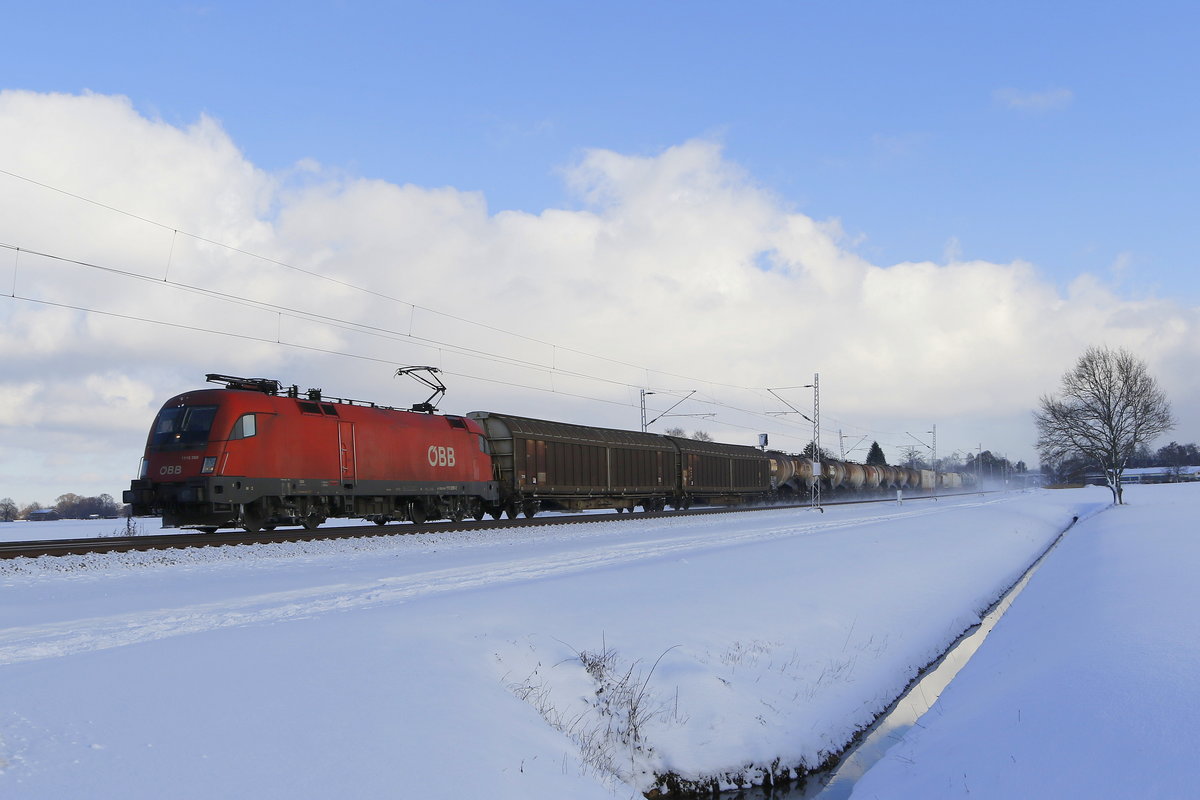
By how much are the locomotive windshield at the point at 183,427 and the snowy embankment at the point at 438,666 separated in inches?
148

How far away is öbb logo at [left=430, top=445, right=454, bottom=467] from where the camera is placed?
27.7m

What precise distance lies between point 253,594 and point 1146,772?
37.9 ft

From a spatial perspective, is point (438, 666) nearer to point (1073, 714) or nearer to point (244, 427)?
point (1073, 714)

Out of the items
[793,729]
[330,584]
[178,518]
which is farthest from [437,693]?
[178,518]

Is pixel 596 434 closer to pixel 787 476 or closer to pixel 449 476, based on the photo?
pixel 449 476

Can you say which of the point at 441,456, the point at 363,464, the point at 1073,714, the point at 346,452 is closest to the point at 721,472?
the point at 441,456

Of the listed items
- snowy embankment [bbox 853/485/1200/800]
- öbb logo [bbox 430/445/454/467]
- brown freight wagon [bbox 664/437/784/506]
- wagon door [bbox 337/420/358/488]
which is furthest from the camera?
brown freight wagon [bbox 664/437/784/506]

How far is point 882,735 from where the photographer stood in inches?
444

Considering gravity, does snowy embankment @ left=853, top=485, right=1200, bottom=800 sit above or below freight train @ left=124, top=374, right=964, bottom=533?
below

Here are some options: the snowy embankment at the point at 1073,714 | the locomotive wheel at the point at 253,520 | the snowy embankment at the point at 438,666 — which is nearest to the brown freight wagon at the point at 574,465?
the locomotive wheel at the point at 253,520

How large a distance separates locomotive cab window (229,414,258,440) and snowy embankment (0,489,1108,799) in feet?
11.3

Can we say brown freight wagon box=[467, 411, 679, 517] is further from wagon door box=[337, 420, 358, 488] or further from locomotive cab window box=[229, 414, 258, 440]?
locomotive cab window box=[229, 414, 258, 440]

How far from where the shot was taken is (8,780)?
505cm

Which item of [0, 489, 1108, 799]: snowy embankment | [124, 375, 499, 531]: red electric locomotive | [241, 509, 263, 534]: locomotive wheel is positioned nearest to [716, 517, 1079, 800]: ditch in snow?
[0, 489, 1108, 799]: snowy embankment
